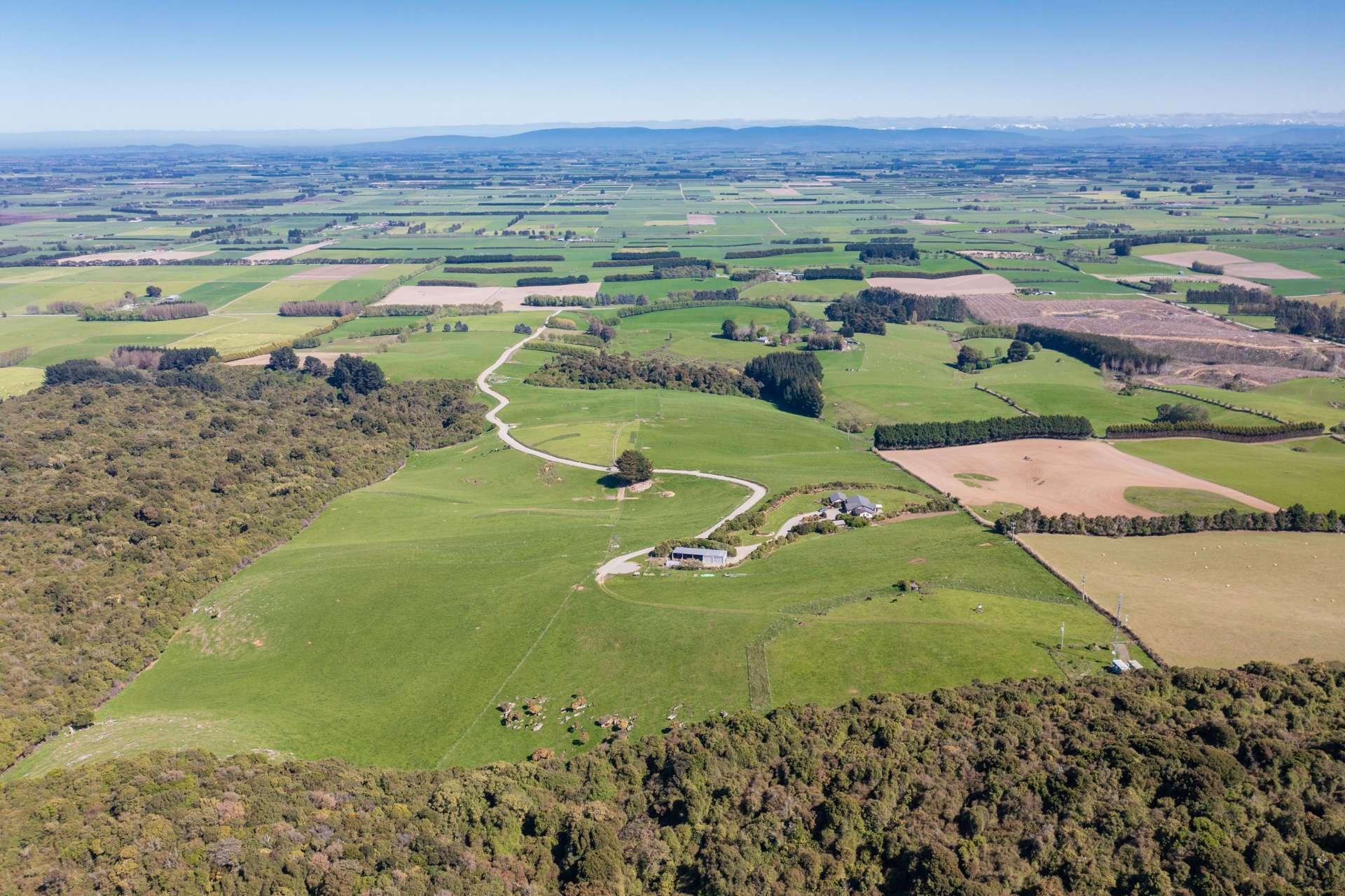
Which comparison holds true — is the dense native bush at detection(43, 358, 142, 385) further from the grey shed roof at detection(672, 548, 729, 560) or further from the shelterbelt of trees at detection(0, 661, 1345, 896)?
the shelterbelt of trees at detection(0, 661, 1345, 896)

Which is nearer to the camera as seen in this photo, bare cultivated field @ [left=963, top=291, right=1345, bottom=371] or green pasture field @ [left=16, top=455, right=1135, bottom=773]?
green pasture field @ [left=16, top=455, right=1135, bottom=773]

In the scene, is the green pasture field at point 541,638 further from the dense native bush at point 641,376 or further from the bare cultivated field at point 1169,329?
the bare cultivated field at point 1169,329

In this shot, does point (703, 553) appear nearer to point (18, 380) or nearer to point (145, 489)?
point (145, 489)

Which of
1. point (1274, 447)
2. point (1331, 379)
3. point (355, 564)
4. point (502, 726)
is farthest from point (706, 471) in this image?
point (1331, 379)

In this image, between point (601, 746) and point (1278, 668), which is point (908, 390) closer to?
point (1278, 668)

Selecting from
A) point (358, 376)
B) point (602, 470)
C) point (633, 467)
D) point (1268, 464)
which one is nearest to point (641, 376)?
point (602, 470)

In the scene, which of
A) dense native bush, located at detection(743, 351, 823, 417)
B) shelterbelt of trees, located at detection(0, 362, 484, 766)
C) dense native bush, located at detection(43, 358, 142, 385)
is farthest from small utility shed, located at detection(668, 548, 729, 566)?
dense native bush, located at detection(43, 358, 142, 385)
